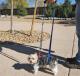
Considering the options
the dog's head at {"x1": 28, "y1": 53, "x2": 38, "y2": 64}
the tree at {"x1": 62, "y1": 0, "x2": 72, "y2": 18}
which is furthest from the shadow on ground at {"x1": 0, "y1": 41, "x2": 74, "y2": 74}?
the tree at {"x1": 62, "y1": 0, "x2": 72, "y2": 18}

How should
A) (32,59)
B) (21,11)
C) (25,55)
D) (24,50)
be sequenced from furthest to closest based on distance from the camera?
(21,11)
(24,50)
(25,55)
(32,59)

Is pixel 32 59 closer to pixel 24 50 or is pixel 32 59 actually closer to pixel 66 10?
pixel 24 50

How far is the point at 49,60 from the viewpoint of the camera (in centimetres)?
555

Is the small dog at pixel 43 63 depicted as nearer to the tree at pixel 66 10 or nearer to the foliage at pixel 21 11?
the tree at pixel 66 10

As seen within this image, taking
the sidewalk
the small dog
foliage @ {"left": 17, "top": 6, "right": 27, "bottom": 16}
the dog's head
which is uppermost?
the dog's head

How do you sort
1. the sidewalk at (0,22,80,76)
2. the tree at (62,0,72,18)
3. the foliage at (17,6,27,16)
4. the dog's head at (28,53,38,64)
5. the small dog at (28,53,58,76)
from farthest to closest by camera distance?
the foliage at (17,6,27,16), the tree at (62,0,72,18), the sidewalk at (0,22,80,76), the small dog at (28,53,58,76), the dog's head at (28,53,38,64)

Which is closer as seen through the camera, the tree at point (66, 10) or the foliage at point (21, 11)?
the tree at point (66, 10)

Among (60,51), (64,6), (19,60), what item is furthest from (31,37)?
(64,6)

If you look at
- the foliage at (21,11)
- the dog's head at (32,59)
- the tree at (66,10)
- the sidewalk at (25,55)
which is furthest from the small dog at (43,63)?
the foliage at (21,11)

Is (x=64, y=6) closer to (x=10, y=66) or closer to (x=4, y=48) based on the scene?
(x=4, y=48)

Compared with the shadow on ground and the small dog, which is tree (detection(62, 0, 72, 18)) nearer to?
the shadow on ground

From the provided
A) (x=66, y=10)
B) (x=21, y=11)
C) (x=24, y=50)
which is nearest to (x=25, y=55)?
(x=24, y=50)

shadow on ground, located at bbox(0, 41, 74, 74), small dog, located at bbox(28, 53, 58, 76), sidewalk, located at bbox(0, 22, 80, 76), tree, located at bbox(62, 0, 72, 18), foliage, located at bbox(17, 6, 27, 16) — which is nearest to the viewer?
small dog, located at bbox(28, 53, 58, 76)

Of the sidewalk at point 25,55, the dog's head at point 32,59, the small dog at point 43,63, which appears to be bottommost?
the sidewalk at point 25,55
